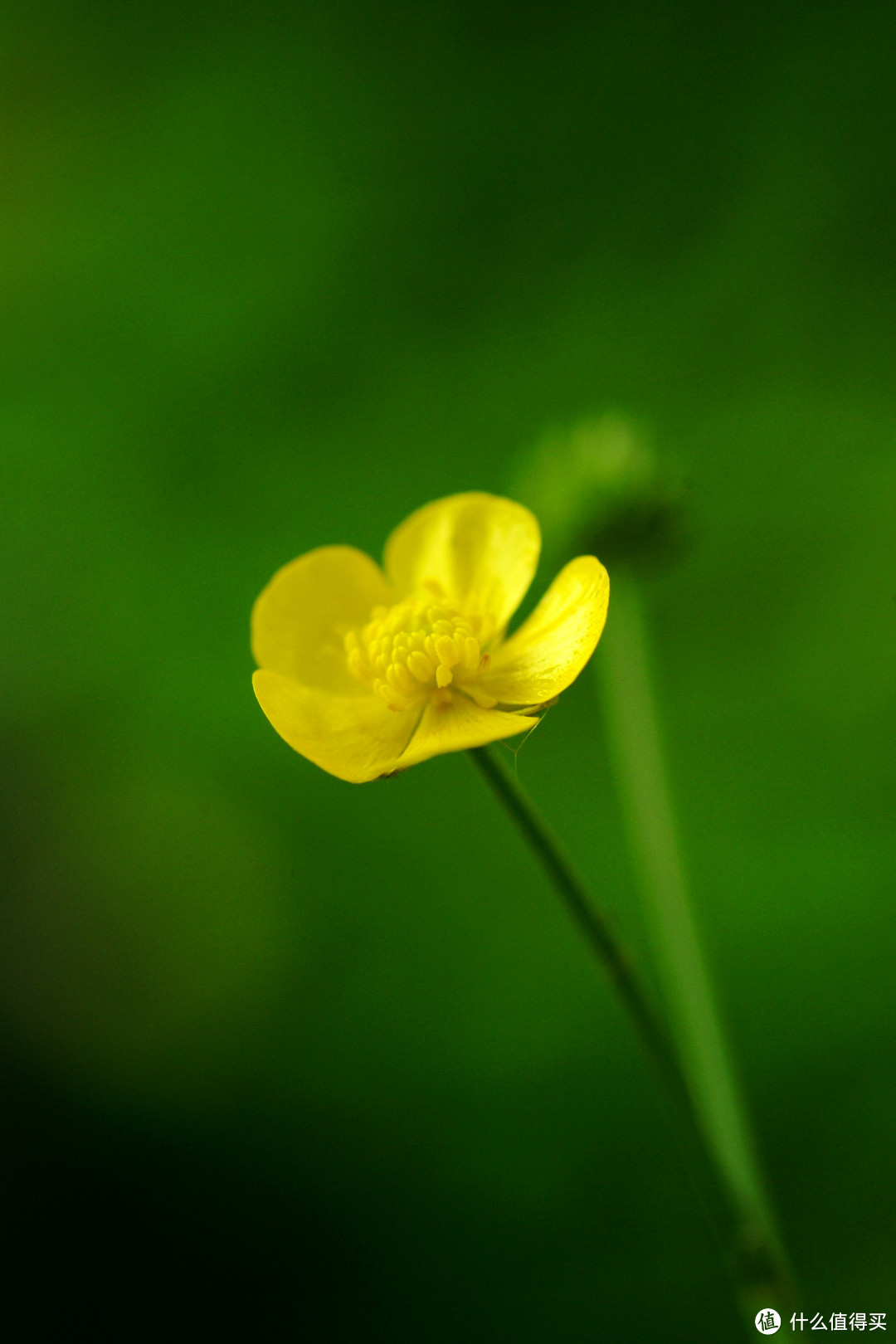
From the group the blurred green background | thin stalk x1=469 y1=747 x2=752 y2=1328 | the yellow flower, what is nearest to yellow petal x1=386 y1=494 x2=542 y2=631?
the yellow flower

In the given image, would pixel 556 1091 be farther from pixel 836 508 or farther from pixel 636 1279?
pixel 836 508

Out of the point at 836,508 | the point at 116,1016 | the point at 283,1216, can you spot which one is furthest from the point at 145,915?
the point at 836,508

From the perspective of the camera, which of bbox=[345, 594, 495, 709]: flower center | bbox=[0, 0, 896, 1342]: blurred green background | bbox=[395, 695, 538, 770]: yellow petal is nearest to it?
bbox=[395, 695, 538, 770]: yellow petal

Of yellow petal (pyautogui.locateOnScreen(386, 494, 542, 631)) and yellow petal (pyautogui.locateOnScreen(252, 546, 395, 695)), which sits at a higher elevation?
yellow petal (pyautogui.locateOnScreen(386, 494, 542, 631))

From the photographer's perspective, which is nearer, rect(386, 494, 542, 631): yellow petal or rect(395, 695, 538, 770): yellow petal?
rect(395, 695, 538, 770): yellow petal

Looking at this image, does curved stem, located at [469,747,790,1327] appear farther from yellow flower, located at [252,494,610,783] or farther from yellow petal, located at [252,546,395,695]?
yellow petal, located at [252,546,395,695]

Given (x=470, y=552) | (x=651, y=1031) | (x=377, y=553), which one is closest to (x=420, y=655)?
(x=470, y=552)

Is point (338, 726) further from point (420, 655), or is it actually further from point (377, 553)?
point (377, 553)

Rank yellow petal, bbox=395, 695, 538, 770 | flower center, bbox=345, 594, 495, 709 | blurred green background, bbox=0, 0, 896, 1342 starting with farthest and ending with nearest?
blurred green background, bbox=0, 0, 896, 1342 < flower center, bbox=345, 594, 495, 709 < yellow petal, bbox=395, 695, 538, 770
